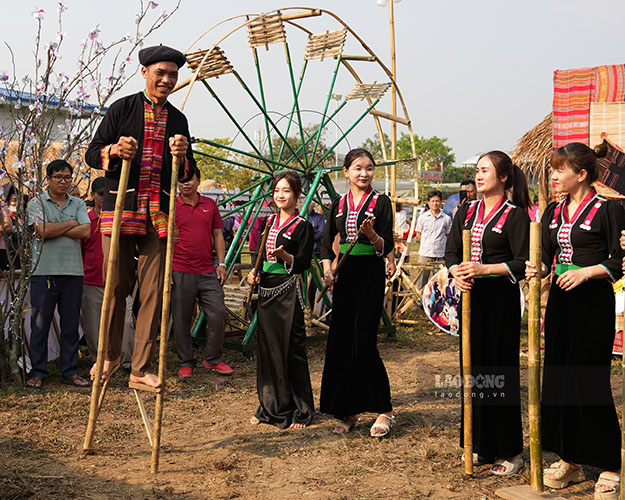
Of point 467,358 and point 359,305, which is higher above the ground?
point 359,305

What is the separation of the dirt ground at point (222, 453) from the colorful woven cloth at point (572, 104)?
8.87 feet

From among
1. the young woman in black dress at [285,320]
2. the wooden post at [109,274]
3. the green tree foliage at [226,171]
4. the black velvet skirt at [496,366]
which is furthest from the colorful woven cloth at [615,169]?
the green tree foliage at [226,171]

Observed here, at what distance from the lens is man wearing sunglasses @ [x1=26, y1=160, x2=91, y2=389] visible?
555cm

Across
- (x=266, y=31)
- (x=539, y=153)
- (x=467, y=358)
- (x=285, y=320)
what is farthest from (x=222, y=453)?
(x=539, y=153)

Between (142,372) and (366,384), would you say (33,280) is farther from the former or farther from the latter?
(366,384)

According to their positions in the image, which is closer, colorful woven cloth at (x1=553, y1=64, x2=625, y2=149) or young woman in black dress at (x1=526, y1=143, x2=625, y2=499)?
young woman in black dress at (x1=526, y1=143, x2=625, y2=499)

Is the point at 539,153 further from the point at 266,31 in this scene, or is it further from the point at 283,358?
the point at 283,358

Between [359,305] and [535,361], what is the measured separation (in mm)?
1419

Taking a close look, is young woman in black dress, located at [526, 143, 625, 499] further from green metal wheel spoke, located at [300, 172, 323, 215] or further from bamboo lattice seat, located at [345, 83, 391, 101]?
bamboo lattice seat, located at [345, 83, 391, 101]

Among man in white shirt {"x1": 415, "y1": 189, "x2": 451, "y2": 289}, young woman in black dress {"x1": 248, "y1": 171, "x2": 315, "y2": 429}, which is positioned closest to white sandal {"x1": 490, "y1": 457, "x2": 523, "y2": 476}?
young woman in black dress {"x1": 248, "y1": 171, "x2": 315, "y2": 429}

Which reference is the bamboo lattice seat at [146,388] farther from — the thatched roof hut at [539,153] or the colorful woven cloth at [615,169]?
the thatched roof hut at [539,153]

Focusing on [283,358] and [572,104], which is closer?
[283,358]

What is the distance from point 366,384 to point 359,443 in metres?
0.39

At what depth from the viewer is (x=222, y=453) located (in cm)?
411
